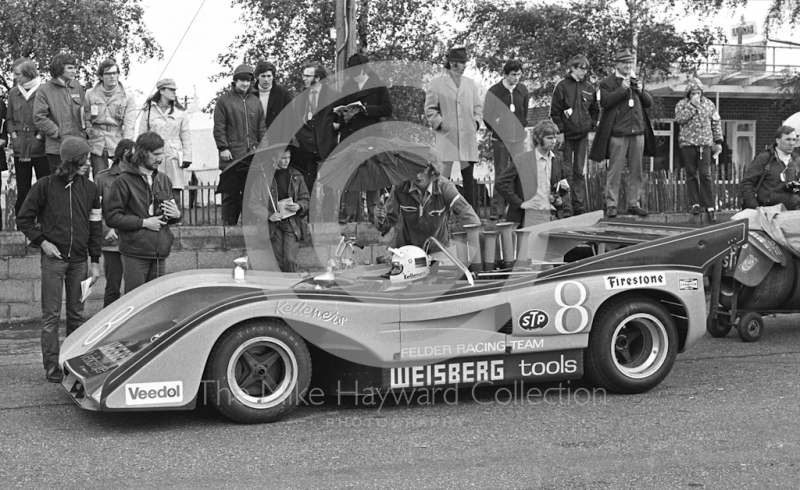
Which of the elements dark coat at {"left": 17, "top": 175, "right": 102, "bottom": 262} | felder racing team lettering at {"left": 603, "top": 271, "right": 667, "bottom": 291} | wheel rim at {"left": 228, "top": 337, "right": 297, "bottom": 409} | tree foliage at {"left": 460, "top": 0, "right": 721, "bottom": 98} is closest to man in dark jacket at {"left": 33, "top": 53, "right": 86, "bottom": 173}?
dark coat at {"left": 17, "top": 175, "right": 102, "bottom": 262}

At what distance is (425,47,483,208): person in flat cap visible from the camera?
11023 mm

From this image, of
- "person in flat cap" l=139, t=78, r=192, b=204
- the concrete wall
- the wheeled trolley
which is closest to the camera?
the wheeled trolley

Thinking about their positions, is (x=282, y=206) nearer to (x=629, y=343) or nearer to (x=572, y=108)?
(x=629, y=343)

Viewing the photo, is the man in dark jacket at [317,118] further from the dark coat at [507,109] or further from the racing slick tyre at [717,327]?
the racing slick tyre at [717,327]

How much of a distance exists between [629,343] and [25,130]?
271 inches

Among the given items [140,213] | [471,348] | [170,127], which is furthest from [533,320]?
[170,127]

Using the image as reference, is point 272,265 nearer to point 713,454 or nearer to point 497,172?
point 497,172

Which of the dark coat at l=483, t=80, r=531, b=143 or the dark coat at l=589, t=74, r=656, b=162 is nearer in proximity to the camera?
the dark coat at l=483, t=80, r=531, b=143

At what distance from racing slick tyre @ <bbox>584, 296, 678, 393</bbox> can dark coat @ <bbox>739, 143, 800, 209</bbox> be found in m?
3.59

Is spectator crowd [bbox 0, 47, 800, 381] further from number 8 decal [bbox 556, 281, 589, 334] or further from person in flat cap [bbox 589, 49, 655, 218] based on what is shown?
number 8 decal [bbox 556, 281, 589, 334]

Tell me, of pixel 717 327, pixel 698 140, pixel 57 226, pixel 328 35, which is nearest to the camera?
pixel 57 226

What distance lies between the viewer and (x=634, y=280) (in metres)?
6.67

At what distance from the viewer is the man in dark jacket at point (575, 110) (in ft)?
39.1

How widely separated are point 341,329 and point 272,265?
347cm
